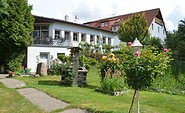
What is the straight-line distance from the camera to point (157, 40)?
3600 centimetres

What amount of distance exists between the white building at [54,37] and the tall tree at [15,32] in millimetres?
2401

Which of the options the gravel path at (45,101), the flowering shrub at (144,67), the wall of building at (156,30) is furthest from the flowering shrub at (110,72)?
the wall of building at (156,30)

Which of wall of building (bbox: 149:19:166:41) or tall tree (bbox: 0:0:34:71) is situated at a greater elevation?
wall of building (bbox: 149:19:166:41)

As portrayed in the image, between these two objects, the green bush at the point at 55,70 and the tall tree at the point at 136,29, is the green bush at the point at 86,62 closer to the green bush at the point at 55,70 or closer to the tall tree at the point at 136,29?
the green bush at the point at 55,70

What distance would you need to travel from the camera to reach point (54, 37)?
29.4 m

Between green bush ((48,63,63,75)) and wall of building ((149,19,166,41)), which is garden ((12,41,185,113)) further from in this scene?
wall of building ((149,19,166,41))

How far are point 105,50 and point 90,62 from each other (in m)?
8.50

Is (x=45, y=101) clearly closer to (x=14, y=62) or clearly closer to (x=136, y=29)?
(x=14, y=62)

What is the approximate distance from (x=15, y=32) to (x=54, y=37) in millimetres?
10165

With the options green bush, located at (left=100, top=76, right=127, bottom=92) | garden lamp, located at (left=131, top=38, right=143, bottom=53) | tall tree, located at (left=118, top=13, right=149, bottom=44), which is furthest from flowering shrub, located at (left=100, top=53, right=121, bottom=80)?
tall tree, located at (left=118, top=13, right=149, bottom=44)

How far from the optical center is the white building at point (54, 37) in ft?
76.6

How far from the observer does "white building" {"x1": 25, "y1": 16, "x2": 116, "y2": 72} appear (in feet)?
76.6

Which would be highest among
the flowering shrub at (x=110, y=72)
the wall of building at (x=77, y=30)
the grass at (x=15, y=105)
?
the wall of building at (x=77, y=30)

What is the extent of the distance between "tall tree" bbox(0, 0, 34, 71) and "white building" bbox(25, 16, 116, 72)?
2.40 meters
